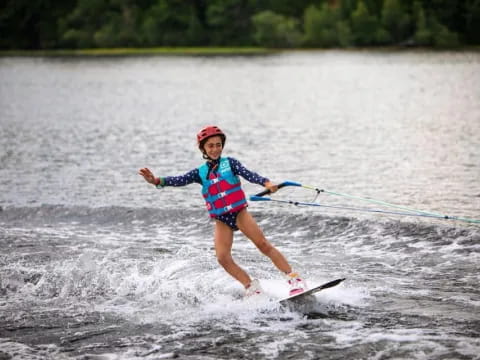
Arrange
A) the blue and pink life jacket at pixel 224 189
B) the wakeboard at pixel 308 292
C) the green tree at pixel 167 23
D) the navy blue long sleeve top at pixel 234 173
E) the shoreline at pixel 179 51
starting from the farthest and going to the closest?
the green tree at pixel 167 23, the shoreline at pixel 179 51, the blue and pink life jacket at pixel 224 189, the navy blue long sleeve top at pixel 234 173, the wakeboard at pixel 308 292

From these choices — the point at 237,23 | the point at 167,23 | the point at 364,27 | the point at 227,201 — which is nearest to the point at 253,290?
the point at 227,201

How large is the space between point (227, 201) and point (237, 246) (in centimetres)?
351

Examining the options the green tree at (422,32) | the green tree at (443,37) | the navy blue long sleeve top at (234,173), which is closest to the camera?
the navy blue long sleeve top at (234,173)

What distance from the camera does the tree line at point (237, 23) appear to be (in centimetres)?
10381

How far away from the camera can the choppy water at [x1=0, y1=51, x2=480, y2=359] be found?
7801 mm

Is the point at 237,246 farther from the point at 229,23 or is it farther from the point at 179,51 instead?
the point at 229,23

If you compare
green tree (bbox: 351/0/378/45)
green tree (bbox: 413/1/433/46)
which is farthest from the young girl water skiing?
green tree (bbox: 351/0/378/45)

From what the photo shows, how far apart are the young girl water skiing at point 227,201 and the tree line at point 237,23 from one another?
95507mm

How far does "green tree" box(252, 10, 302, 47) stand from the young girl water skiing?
10726cm

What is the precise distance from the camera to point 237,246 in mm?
11969

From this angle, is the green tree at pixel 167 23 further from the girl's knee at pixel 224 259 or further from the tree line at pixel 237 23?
the girl's knee at pixel 224 259

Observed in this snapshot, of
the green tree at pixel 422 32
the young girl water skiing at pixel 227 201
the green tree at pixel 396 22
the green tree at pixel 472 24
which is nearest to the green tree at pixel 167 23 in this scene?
the green tree at pixel 396 22

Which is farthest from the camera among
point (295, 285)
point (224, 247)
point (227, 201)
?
point (224, 247)

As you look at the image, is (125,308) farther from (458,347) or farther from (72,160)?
(72,160)
